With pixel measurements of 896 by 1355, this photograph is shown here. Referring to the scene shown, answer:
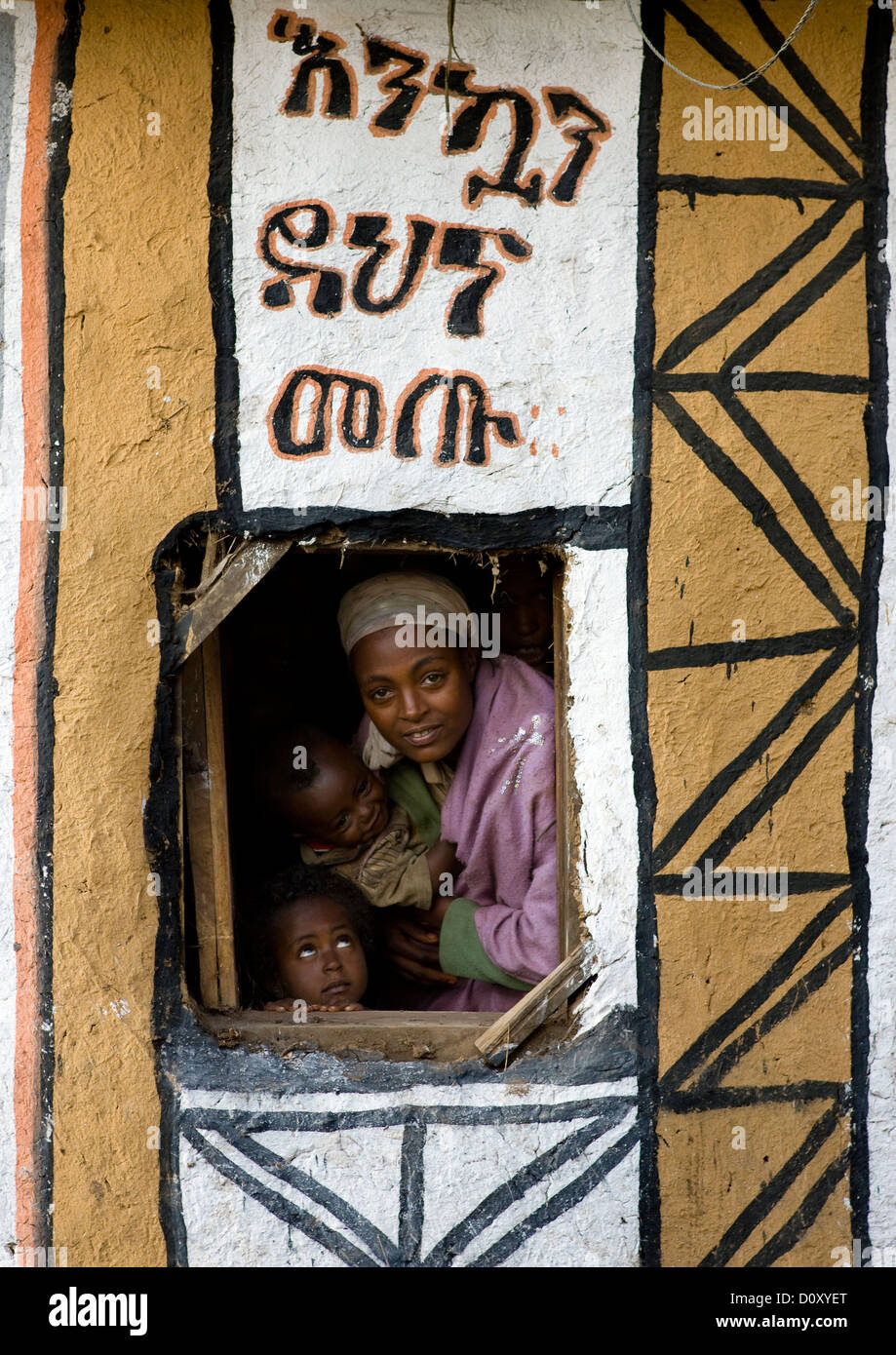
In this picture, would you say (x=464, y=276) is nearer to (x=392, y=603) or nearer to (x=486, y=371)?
(x=486, y=371)

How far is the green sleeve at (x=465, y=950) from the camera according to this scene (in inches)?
132

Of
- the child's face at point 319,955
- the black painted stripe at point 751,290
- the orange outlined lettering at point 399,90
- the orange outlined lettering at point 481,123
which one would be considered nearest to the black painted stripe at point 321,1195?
the child's face at point 319,955

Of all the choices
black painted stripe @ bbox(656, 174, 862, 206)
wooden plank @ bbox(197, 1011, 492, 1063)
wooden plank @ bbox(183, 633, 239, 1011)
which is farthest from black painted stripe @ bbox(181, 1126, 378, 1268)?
black painted stripe @ bbox(656, 174, 862, 206)

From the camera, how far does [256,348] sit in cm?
283

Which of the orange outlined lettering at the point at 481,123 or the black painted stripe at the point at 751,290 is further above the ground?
the orange outlined lettering at the point at 481,123

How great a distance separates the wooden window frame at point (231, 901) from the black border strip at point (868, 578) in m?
0.73

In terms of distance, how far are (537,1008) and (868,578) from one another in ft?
4.69

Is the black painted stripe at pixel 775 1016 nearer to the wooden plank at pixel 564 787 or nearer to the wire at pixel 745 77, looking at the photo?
the wooden plank at pixel 564 787

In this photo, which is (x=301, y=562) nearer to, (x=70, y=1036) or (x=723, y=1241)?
(x=70, y=1036)

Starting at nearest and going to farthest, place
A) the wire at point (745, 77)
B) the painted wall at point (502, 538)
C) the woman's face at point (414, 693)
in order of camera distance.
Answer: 1. the wire at point (745, 77)
2. the painted wall at point (502, 538)
3. the woman's face at point (414, 693)

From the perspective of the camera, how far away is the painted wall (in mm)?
2803

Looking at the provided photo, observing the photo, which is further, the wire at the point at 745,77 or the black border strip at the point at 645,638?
the black border strip at the point at 645,638

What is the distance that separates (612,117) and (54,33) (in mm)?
1409

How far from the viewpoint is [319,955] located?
3.48 m
